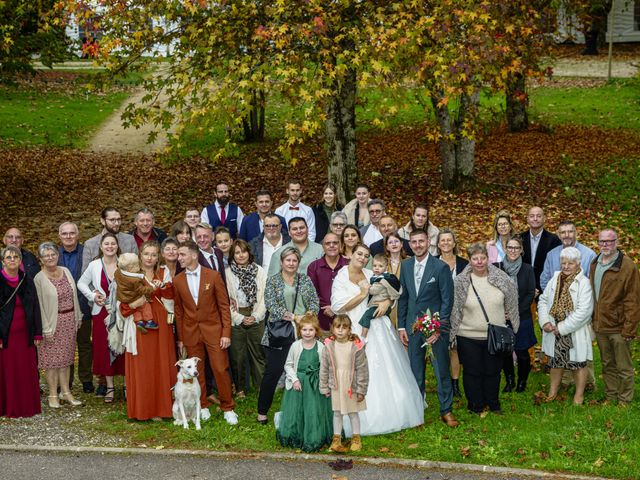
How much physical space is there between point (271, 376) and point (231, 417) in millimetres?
662

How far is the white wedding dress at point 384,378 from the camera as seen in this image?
30.7 feet

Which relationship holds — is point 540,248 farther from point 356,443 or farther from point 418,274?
point 356,443

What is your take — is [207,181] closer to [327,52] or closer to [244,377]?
[327,52]

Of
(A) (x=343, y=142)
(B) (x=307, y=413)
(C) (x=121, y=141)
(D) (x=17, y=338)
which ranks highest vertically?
(C) (x=121, y=141)

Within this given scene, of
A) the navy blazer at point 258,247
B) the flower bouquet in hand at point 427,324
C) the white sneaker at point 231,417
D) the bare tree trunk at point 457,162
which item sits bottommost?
the white sneaker at point 231,417

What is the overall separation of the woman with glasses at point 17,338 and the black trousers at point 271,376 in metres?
2.65

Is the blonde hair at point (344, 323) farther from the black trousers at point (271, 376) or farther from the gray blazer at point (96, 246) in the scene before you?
the gray blazer at point (96, 246)

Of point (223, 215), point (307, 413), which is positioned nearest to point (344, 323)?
point (307, 413)

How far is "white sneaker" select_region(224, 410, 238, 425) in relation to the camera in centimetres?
977

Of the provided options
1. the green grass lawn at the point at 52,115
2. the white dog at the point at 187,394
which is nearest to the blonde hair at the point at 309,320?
the white dog at the point at 187,394

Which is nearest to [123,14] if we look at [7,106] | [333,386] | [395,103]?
[395,103]

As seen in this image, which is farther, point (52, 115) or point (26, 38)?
point (52, 115)

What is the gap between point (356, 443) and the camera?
888 cm

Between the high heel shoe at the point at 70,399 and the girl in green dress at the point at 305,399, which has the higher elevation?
the girl in green dress at the point at 305,399
